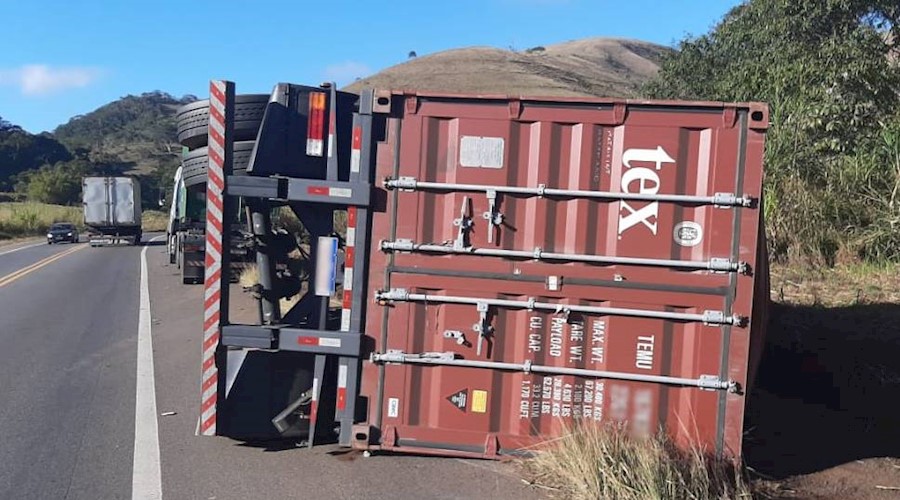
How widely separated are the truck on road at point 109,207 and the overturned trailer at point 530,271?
42.4m

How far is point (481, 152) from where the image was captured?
5.93 meters

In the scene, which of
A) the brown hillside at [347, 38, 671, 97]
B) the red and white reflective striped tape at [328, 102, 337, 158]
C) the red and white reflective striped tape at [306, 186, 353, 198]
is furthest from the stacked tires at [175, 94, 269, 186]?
the brown hillside at [347, 38, 671, 97]

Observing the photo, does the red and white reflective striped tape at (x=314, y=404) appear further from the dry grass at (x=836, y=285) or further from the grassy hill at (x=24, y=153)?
the grassy hill at (x=24, y=153)

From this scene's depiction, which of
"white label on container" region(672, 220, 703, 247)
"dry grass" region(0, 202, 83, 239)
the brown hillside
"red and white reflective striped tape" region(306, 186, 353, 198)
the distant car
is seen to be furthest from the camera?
the brown hillside

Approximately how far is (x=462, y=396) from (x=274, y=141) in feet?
7.77

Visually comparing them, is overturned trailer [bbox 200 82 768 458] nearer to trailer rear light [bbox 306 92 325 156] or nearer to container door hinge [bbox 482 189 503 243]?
container door hinge [bbox 482 189 503 243]

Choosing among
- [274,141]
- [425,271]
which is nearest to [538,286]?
[425,271]

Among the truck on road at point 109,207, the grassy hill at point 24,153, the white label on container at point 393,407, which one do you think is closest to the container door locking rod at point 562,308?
the white label on container at point 393,407

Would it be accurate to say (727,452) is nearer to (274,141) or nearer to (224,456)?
(224,456)

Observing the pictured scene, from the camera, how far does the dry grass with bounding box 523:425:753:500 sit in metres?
4.96

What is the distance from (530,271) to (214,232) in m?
2.28

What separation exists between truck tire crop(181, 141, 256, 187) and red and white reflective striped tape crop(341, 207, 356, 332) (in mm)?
1331

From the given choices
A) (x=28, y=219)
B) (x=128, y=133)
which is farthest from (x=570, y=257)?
(x=128, y=133)

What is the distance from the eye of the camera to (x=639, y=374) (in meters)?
5.80
